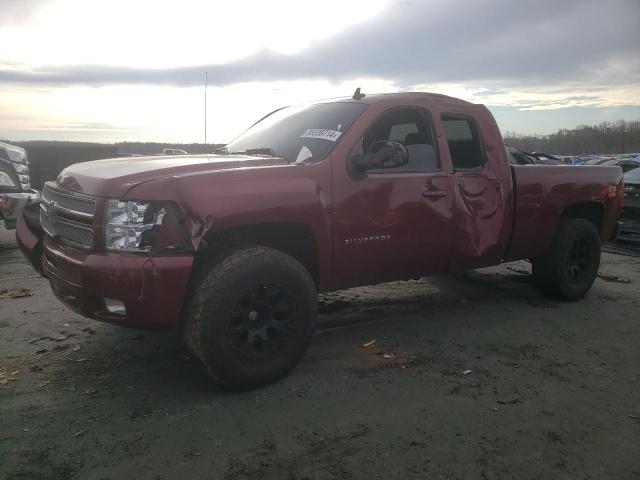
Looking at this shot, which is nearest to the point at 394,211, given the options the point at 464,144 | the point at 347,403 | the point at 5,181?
the point at 464,144

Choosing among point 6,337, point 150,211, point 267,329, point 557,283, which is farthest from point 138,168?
point 557,283

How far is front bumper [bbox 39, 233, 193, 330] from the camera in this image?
3.10m

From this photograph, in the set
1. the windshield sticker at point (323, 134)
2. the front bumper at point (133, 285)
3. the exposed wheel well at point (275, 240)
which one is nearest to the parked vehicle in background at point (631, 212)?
the windshield sticker at point (323, 134)

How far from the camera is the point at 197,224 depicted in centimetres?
322

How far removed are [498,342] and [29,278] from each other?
202 inches

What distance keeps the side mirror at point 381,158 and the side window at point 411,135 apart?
335 mm

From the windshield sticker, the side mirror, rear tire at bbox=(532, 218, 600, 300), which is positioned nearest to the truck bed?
rear tire at bbox=(532, 218, 600, 300)

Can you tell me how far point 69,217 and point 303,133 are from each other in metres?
1.81

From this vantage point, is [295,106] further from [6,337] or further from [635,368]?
[635,368]

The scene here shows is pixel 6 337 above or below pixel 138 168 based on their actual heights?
below

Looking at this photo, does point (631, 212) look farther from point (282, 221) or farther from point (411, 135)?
point (282, 221)

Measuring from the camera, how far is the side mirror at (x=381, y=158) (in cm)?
385

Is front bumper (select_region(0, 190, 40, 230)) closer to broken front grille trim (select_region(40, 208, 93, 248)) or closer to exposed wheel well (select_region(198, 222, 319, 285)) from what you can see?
broken front grille trim (select_region(40, 208, 93, 248))

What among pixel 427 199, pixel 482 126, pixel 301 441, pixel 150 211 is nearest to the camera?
pixel 301 441
